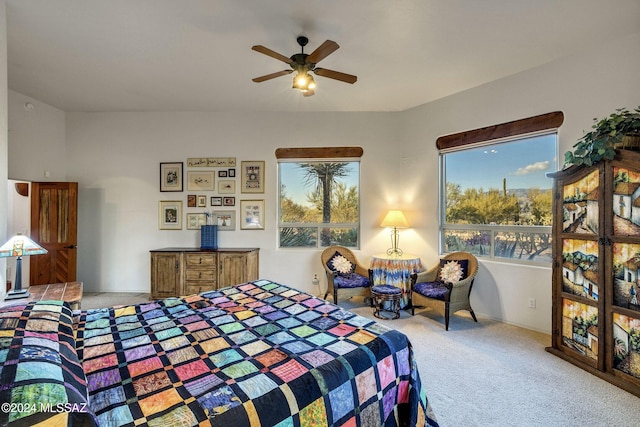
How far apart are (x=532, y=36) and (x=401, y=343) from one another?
3053 mm

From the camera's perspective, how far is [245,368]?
1283 mm

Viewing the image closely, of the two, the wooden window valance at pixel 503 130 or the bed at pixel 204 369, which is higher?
the wooden window valance at pixel 503 130

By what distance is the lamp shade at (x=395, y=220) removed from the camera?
4266 mm

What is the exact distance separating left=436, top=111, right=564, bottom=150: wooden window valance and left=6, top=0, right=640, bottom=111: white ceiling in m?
0.59

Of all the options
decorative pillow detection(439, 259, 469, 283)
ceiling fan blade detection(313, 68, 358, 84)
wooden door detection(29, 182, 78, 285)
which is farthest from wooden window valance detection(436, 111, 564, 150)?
wooden door detection(29, 182, 78, 285)

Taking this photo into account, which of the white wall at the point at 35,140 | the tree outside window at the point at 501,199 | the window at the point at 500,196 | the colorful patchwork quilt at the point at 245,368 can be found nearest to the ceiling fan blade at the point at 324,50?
the colorful patchwork quilt at the point at 245,368

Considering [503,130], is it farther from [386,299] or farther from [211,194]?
[211,194]

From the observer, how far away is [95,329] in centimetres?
168

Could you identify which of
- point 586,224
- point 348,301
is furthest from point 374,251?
point 586,224

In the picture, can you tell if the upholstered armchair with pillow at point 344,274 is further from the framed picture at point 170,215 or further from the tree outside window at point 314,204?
the framed picture at point 170,215

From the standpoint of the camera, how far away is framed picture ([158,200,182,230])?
483cm

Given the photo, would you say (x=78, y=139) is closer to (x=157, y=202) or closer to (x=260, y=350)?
(x=157, y=202)

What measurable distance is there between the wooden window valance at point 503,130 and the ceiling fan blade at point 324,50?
2495mm

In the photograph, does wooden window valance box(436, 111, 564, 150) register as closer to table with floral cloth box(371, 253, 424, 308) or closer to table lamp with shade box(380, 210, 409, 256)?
table lamp with shade box(380, 210, 409, 256)
